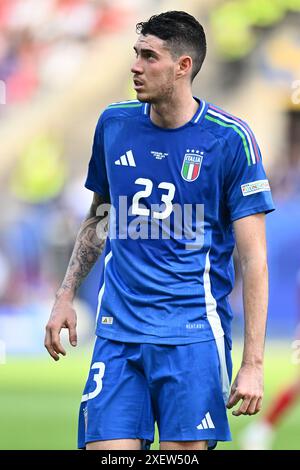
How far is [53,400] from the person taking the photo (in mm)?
10500

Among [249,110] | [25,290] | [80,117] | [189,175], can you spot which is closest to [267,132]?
[249,110]

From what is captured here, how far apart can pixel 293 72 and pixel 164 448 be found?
26.2 ft

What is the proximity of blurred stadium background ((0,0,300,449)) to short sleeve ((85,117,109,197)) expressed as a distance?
5819 millimetres

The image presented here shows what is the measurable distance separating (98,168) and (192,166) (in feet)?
1.55

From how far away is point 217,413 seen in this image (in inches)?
181

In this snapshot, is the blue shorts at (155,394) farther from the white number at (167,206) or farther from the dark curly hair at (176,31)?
the dark curly hair at (176,31)

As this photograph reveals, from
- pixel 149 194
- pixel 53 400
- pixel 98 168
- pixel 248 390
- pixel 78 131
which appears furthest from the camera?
pixel 78 131

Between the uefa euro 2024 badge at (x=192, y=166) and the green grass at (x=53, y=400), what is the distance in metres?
3.68

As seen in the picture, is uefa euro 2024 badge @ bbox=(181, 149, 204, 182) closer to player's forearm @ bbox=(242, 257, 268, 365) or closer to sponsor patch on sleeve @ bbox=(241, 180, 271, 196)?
sponsor patch on sleeve @ bbox=(241, 180, 271, 196)

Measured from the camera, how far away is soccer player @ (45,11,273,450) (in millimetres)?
4547

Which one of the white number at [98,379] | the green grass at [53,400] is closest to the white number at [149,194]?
the white number at [98,379]

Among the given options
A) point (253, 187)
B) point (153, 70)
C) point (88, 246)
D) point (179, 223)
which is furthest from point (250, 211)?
point (88, 246)

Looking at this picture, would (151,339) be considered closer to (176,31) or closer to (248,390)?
(248,390)

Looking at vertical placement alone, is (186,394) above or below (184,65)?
below
